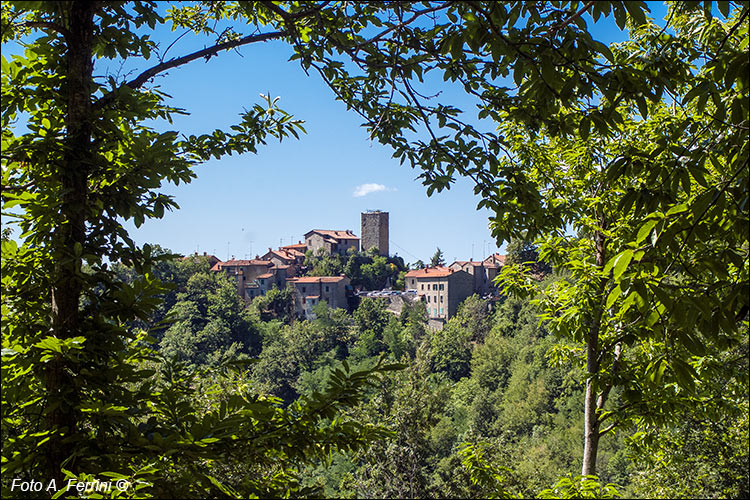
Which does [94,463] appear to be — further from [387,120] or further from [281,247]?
[281,247]

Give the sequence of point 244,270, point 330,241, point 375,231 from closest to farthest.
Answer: point 244,270
point 330,241
point 375,231

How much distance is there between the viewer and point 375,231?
217ft

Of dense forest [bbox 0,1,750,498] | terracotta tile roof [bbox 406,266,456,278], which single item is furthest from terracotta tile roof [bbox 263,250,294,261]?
dense forest [bbox 0,1,750,498]

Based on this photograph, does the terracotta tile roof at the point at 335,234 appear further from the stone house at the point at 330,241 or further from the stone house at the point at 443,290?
the stone house at the point at 443,290

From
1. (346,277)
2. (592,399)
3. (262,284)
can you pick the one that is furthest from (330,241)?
(592,399)

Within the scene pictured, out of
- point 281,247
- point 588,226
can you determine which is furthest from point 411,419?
point 281,247

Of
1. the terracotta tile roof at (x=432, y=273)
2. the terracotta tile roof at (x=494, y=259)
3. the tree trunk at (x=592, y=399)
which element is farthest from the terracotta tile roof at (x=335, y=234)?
the tree trunk at (x=592, y=399)

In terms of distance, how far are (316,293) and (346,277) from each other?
4.81 metres

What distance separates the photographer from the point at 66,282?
1967 mm

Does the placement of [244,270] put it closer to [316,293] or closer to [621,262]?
[316,293]

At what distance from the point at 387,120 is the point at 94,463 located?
182 cm

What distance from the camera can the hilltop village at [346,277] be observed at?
52.7 metres

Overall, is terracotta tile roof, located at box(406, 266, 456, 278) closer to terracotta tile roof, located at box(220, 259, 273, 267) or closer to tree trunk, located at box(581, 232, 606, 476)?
terracotta tile roof, located at box(220, 259, 273, 267)

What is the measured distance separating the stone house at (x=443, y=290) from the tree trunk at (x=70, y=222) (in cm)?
5031
